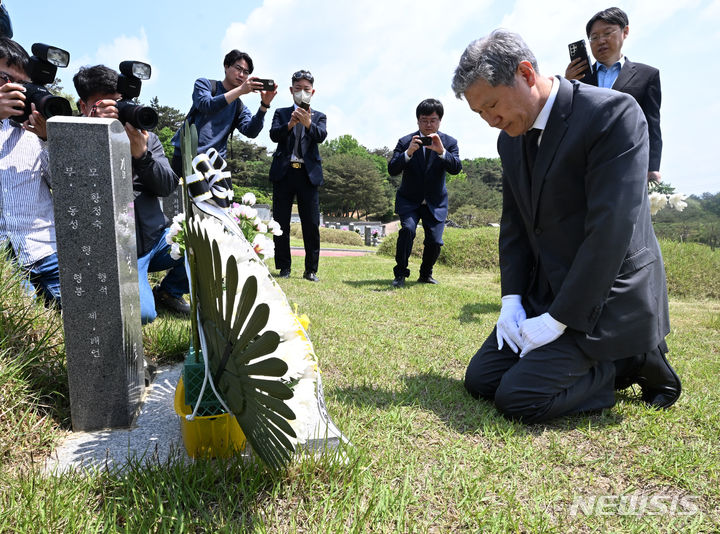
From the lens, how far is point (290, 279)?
5914mm

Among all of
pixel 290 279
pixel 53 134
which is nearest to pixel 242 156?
pixel 290 279

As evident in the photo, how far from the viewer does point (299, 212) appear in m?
5.91

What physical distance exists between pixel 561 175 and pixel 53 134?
6.93 feet

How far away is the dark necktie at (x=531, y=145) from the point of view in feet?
7.38

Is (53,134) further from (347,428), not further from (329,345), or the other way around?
(329,345)

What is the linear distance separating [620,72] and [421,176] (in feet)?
8.29

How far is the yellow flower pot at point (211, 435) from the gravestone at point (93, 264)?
0.42 m

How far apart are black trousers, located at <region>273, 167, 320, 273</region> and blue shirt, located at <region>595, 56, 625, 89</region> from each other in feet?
10.6

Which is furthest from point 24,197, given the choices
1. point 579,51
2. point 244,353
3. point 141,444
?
point 579,51

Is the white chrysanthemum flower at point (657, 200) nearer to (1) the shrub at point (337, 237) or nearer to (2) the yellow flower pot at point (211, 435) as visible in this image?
(2) the yellow flower pot at point (211, 435)

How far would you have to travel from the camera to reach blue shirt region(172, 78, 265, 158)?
14.4ft

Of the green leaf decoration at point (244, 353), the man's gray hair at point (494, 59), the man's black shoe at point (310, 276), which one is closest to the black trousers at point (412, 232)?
the man's black shoe at point (310, 276)

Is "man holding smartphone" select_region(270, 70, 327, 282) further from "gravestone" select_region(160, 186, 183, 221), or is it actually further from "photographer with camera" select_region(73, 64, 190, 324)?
"photographer with camera" select_region(73, 64, 190, 324)

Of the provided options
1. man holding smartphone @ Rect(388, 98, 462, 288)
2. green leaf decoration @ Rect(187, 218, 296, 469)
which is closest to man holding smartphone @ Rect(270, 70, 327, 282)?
man holding smartphone @ Rect(388, 98, 462, 288)
